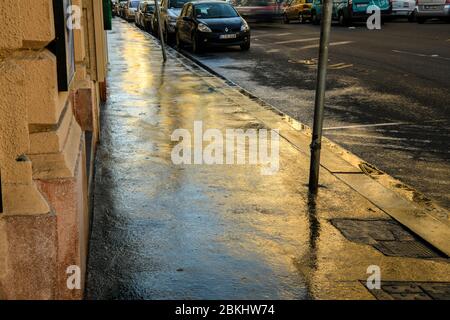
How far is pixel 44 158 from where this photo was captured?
3.63 meters

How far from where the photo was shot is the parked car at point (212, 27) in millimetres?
20953

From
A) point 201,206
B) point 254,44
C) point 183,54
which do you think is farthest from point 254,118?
point 254,44

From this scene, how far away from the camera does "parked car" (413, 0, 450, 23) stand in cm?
3058

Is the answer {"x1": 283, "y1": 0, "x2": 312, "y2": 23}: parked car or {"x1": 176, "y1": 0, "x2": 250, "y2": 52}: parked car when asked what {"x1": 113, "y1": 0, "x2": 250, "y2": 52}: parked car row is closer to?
{"x1": 176, "y1": 0, "x2": 250, "y2": 52}: parked car

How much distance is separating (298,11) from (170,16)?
1357cm

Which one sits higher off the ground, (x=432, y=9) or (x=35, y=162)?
(x=35, y=162)

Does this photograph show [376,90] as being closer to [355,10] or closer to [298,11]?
[355,10]

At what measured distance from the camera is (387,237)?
16.5ft

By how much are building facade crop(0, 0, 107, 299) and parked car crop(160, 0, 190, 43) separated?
71.4 ft

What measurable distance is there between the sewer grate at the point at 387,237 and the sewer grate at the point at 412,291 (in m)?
0.48

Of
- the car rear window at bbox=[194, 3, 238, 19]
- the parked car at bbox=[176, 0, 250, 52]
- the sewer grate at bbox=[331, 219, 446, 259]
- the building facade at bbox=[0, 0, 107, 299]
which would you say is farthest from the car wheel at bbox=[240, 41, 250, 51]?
A: the building facade at bbox=[0, 0, 107, 299]

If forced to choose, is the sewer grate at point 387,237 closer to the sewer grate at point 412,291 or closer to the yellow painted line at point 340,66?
the sewer grate at point 412,291

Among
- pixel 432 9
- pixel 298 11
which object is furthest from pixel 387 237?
pixel 298 11
